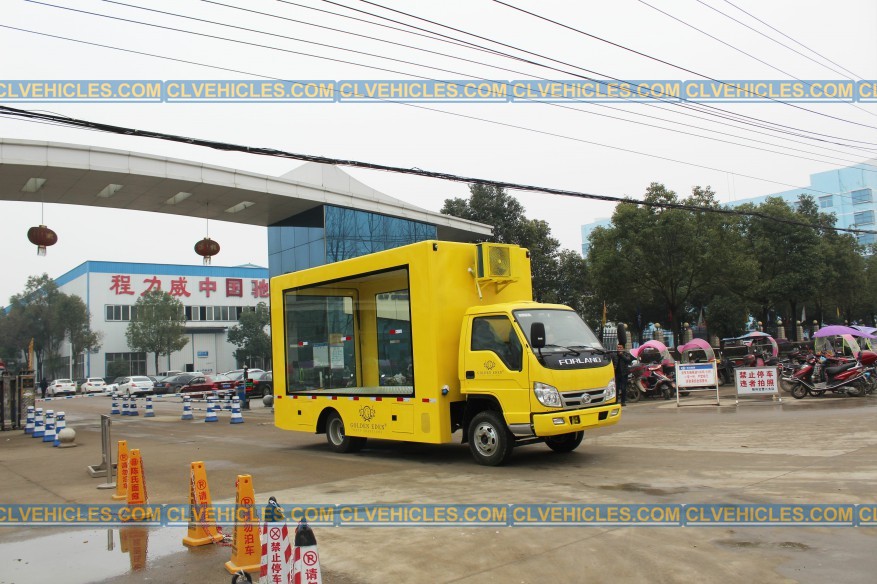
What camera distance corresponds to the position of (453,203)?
40.4m

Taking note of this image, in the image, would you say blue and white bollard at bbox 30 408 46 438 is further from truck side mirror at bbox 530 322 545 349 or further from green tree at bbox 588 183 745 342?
green tree at bbox 588 183 745 342

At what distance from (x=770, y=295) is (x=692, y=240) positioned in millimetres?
14096

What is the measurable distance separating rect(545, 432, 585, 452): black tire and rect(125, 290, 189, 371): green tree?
53.0 metres

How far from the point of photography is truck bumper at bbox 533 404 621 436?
920cm

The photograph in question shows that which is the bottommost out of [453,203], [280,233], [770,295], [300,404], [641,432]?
[641,432]

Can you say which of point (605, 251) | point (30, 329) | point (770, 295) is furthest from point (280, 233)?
point (30, 329)

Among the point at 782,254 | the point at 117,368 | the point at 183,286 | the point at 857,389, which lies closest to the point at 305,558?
the point at 857,389

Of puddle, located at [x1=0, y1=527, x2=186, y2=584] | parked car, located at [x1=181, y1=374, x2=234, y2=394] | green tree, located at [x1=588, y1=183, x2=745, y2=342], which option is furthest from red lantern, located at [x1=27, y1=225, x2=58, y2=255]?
green tree, located at [x1=588, y1=183, x2=745, y2=342]

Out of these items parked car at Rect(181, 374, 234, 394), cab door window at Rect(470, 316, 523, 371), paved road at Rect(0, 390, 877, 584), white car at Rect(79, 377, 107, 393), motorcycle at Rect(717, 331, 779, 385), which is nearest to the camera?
paved road at Rect(0, 390, 877, 584)

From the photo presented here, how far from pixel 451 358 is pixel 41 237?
33.7 ft

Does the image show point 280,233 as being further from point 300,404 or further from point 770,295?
point 770,295

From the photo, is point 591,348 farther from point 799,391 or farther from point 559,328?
point 799,391

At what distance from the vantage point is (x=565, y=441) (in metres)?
11.0

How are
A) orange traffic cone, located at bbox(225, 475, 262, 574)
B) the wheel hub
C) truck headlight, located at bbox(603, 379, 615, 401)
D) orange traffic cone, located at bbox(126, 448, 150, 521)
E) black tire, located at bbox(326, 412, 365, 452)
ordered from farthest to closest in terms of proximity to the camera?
1. black tire, located at bbox(326, 412, 365, 452)
2. truck headlight, located at bbox(603, 379, 615, 401)
3. the wheel hub
4. orange traffic cone, located at bbox(126, 448, 150, 521)
5. orange traffic cone, located at bbox(225, 475, 262, 574)
